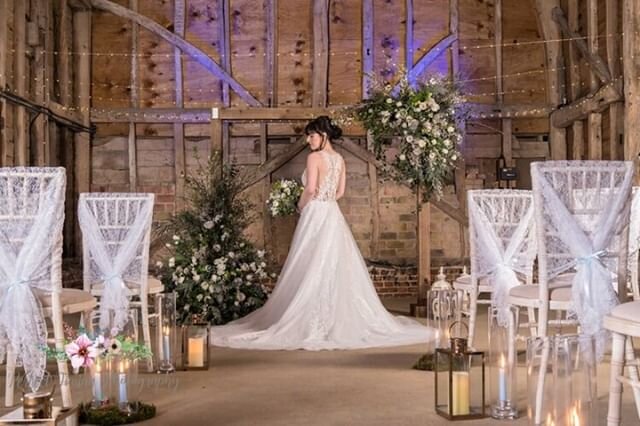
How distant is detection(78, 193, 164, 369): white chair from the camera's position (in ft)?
16.0

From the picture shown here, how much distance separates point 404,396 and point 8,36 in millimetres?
5582

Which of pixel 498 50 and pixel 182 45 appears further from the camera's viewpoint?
pixel 498 50

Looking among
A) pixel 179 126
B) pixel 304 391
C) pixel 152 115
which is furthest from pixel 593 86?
pixel 304 391

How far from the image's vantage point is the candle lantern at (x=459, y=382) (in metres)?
3.66

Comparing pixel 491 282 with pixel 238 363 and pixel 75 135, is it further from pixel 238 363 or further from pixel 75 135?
pixel 75 135

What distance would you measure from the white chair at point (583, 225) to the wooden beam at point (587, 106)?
469 centimetres

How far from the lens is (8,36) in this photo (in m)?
7.90

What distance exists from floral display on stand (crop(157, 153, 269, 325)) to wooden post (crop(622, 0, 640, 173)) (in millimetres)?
3493

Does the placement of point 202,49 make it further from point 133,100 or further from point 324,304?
point 324,304

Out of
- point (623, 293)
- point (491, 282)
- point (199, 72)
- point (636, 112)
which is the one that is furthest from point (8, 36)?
point (623, 293)

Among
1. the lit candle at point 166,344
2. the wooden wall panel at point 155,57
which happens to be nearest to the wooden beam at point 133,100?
the wooden wall panel at point 155,57

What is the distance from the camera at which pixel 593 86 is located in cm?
873

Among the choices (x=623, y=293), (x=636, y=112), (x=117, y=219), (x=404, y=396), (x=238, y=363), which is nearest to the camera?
(x=623, y=293)

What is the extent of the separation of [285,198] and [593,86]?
343 centimetres
